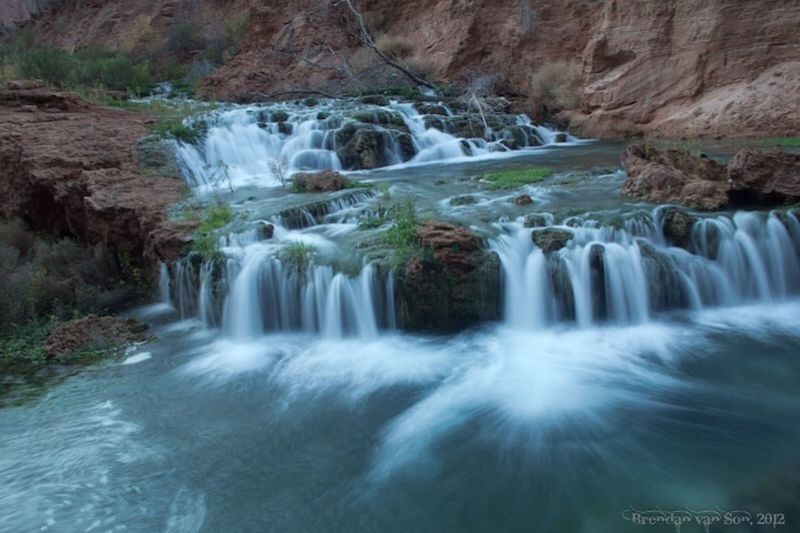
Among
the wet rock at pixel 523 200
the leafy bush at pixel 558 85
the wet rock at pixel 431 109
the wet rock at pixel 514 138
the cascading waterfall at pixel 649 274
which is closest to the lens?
the cascading waterfall at pixel 649 274

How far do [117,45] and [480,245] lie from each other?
29132mm

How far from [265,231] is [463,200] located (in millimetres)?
2810

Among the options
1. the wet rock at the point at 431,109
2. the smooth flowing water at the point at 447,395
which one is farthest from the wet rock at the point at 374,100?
the smooth flowing water at the point at 447,395

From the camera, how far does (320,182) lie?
9.52m

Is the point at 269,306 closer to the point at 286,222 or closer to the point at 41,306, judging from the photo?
the point at 286,222

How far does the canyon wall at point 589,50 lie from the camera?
12.7 metres

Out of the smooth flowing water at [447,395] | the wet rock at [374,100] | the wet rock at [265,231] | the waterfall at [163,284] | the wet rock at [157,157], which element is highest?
the wet rock at [374,100]

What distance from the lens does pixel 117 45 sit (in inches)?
1135

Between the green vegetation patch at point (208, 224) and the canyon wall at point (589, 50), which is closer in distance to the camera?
the green vegetation patch at point (208, 224)

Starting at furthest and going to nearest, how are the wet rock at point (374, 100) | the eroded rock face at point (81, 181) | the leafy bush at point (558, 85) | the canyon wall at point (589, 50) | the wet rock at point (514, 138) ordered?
the leafy bush at point (558, 85) → the wet rock at point (374, 100) → the wet rock at point (514, 138) → the canyon wall at point (589, 50) → the eroded rock face at point (81, 181)

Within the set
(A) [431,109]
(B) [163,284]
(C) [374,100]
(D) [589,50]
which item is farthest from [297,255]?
(D) [589,50]

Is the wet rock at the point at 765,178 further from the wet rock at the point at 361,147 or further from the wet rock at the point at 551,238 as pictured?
the wet rock at the point at 361,147

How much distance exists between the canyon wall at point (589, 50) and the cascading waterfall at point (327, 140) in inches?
93.8

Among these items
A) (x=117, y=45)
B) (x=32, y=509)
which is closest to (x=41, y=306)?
(x=32, y=509)
